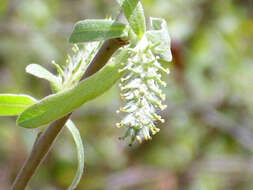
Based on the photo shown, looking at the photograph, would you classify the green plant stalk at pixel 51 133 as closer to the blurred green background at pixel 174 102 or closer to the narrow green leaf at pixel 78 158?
the narrow green leaf at pixel 78 158

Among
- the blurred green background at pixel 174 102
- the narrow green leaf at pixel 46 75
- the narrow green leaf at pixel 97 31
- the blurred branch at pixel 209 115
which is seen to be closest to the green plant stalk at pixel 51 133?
the narrow green leaf at pixel 97 31

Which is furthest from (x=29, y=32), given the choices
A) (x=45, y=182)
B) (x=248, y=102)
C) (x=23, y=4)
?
(x=248, y=102)

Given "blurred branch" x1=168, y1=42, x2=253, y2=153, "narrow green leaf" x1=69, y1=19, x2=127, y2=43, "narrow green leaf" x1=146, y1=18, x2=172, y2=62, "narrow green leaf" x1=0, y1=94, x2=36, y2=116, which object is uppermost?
"narrow green leaf" x1=69, y1=19, x2=127, y2=43

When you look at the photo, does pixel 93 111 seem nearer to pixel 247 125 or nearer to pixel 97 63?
pixel 247 125

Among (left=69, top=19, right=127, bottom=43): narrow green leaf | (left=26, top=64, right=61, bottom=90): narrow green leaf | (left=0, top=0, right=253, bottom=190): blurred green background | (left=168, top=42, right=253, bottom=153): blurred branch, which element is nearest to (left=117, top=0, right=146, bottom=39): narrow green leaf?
(left=69, top=19, right=127, bottom=43): narrow green leaf

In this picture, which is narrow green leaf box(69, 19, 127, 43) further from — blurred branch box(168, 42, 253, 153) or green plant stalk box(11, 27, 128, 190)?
blurred branch box(168, 42, 253, 153)

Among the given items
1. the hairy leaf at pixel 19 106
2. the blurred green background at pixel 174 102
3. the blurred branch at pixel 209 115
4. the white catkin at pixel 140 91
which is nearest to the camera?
the white catkin at pixel 140 91

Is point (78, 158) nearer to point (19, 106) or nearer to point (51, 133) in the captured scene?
point (51, 133)
